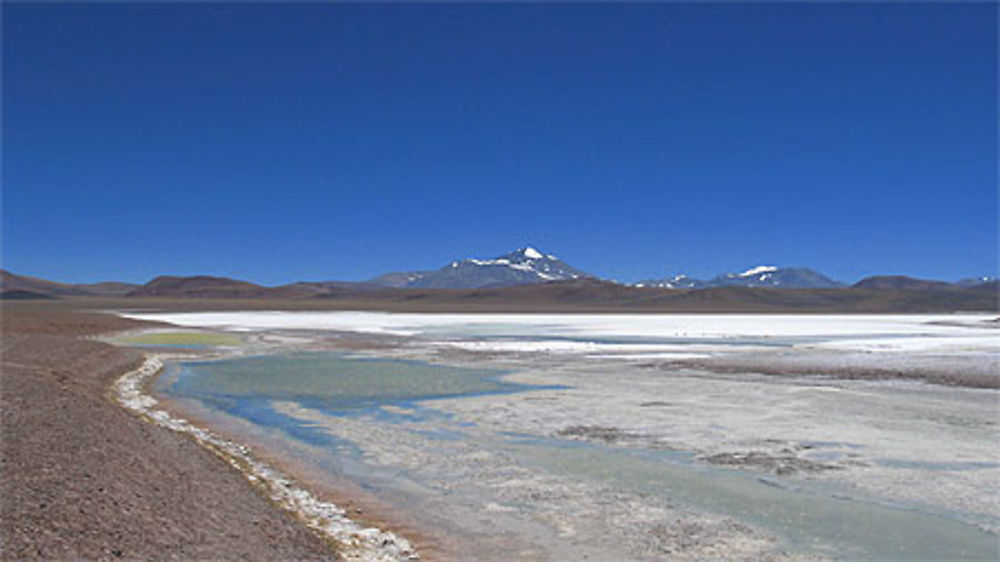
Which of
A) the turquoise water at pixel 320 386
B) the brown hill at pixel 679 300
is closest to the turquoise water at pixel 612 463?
the turquoise water at pixel 320 386

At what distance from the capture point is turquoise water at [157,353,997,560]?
9.32 metres

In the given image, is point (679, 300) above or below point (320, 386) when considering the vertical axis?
above

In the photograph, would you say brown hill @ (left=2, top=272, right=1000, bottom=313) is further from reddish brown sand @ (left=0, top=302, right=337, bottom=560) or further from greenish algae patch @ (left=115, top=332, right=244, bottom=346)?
reddish brown sand @ (left=0, top=302, right=337, bottom=560)

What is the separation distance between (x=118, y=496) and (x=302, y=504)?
2535mm

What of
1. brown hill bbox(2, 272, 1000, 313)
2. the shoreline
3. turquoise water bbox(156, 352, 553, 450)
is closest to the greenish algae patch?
turquoise water bbox(156, 352, 553, 450)

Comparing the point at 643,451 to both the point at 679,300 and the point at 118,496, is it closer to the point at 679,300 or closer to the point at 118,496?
the point at 118,496

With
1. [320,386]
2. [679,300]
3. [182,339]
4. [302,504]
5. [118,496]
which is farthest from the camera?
[679,300]

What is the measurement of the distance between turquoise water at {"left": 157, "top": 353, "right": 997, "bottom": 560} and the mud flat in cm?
4

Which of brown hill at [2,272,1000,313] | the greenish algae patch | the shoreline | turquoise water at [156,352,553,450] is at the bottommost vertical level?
the shoreline

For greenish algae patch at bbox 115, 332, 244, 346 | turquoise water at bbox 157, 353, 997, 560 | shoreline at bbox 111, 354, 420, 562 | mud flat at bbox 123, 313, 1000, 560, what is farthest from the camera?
greenish algae patch at bbox 115, 332, 244, 346

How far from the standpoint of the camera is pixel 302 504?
10.8 metres

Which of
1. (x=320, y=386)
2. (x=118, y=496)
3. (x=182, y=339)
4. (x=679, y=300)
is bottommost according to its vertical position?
(x=118, y=496)

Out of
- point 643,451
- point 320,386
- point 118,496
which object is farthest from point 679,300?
point 118,496

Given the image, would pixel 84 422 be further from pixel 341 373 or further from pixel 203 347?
pixel 203 347
